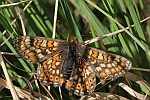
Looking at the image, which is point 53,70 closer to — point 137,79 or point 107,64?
point 107,64

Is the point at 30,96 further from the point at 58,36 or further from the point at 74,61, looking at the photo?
the point at 58,36

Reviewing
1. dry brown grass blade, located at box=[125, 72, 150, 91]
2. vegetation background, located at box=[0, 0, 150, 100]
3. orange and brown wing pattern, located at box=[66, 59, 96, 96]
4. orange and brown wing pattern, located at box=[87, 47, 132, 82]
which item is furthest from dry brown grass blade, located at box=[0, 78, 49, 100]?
dry brown grass blade, located at box=[125, 72, 150, 91]

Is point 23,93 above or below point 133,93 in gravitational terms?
above

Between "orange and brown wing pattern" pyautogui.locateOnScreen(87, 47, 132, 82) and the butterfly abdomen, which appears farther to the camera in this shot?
the butterfly abdomen

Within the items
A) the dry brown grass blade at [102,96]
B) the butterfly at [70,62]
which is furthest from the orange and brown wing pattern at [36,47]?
the dry brown grass blade at [102,96]

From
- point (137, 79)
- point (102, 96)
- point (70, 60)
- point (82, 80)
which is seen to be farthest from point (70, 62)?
point (137, 79)

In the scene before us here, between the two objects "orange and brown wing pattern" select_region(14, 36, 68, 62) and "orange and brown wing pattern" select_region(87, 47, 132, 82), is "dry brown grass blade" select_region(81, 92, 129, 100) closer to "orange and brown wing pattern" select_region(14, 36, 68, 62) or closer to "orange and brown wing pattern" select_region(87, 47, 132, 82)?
"orange and brown wing pattern" select_region(87, 47, 132, 82)
